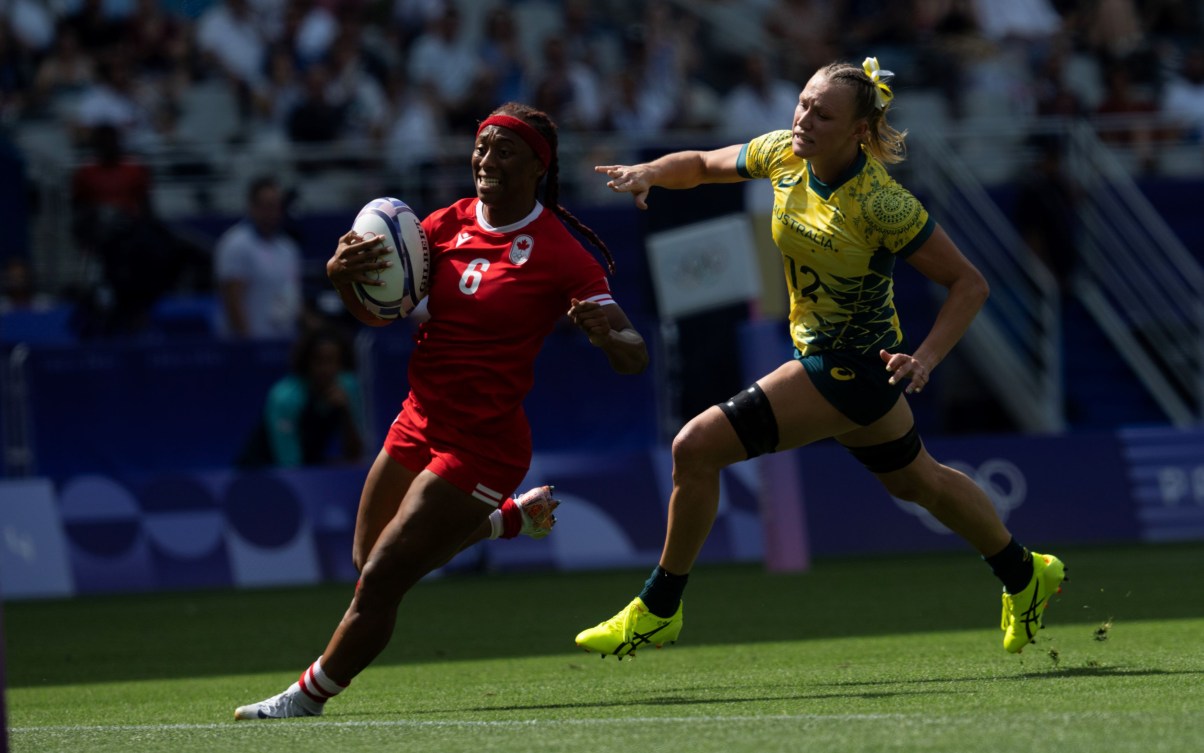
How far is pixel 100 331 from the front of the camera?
15.6 meters

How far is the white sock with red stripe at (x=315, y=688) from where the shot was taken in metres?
6.71

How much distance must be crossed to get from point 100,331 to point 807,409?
948 centimetres

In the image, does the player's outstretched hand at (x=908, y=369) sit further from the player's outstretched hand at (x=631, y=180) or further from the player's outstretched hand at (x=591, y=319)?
the player's outstretched hand at (x=631, y=180)

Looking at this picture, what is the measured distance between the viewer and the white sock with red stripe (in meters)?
6.71

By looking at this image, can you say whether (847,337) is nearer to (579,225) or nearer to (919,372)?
(919,372)

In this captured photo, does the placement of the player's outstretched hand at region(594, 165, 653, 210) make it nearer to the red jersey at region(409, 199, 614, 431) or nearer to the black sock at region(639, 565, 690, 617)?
the red jersey at region(409, 199, 614, 431)

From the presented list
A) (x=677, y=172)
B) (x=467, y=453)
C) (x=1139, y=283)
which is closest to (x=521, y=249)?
(x=467, y=453)

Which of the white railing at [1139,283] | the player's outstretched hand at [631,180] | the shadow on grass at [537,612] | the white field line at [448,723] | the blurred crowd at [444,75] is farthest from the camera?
the white railing at [1139,283]

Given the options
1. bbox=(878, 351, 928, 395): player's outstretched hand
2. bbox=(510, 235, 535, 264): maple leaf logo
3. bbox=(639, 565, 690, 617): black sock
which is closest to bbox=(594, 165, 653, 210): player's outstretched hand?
bbox=(510, 235, 535, 264): maple leaf logo

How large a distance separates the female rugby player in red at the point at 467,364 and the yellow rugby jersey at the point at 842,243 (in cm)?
85

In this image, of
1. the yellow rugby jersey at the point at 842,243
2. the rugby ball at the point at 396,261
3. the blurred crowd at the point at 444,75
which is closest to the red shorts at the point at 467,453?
the rugby ball at the point at 396,261

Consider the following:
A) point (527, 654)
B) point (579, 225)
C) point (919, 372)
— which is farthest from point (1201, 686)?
point (527, 654)

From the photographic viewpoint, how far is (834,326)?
24.8ft

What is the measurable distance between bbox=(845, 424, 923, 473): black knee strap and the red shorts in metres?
1.52
